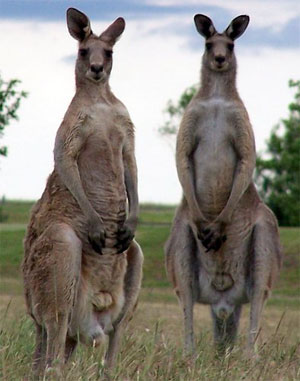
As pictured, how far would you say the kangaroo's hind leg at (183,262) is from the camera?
345 inches

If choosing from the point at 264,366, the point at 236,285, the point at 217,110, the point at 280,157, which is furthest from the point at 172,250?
the point at 280,157

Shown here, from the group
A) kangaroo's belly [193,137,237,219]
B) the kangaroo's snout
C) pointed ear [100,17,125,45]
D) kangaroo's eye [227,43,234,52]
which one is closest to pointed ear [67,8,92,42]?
pointed ear [100,17,125,45]

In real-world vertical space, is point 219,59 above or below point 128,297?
above

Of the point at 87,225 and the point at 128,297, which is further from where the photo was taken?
the point at 128,297

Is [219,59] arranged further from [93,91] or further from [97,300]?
[97,300]

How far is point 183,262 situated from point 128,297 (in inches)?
78.2

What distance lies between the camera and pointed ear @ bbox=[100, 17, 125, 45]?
23.0 feet

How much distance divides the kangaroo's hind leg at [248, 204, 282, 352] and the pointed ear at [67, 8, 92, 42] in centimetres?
249

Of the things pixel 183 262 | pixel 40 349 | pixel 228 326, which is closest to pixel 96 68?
pixel 40 349

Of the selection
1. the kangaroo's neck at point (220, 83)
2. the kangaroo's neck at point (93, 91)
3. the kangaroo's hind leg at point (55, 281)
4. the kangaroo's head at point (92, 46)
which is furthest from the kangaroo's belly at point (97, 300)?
the kangaroo's neck at point (220, 83)

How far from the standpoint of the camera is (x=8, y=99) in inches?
993

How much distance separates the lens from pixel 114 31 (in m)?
7.07

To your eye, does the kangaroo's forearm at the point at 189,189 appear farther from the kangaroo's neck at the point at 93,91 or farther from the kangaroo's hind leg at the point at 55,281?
the kangaroo's hind leg at the point at 55,281

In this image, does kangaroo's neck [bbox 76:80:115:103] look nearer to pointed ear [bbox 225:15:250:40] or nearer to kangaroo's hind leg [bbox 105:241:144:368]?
kangaroo's hind leg [bbox 105:241:144:368]
